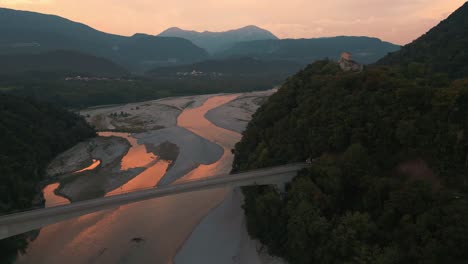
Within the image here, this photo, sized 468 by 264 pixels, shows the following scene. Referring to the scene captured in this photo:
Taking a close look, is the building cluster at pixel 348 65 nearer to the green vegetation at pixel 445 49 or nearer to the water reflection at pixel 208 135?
the green vegetation at pixel 445 49

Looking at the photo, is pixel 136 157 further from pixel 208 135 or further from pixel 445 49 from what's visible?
pixel 445 49

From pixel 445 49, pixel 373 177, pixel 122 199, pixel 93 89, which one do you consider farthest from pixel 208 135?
pixel 93 89

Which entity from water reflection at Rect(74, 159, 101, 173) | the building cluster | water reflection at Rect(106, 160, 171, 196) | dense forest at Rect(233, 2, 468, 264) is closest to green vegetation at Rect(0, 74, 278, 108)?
water reflection at Rect(74, 159, 101, 173)

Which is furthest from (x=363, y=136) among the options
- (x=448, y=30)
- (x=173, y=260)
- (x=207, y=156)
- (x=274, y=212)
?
(x=448, y=30)

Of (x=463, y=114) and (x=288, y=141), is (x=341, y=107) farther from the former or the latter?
(x=463, y=114)

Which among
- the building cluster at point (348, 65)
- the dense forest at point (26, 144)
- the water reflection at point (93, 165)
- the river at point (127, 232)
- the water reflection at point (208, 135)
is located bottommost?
the river at point (127, 232)

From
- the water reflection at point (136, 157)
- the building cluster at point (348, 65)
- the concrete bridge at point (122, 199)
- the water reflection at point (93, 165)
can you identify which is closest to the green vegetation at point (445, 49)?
the building cluster at point (348, 65)
